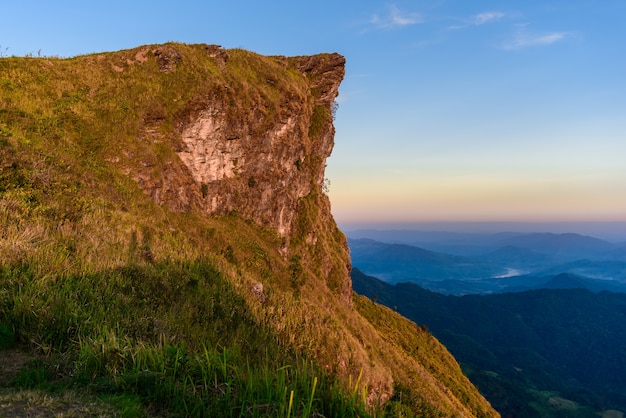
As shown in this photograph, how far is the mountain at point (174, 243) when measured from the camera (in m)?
4.04

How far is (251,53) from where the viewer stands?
42438 millimetres

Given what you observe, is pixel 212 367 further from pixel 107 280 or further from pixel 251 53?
pixel 251 53

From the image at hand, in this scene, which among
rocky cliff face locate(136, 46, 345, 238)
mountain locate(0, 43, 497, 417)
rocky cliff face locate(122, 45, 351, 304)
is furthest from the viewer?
rocky cliff face locate(136, 46, 345, 238)

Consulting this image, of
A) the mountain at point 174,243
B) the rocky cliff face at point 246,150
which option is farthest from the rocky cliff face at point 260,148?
the mountain at point 174,243

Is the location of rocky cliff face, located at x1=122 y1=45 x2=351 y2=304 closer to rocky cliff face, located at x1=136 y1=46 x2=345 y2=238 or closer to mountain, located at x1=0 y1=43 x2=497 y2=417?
rocky cliff face, located at x1=136 y1=46 x2=345 y2=238

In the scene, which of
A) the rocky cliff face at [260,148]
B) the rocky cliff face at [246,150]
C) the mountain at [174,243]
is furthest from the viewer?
the rocky cliff face at [246,150]

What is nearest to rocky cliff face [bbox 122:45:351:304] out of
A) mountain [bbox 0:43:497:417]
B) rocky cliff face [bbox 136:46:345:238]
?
rocky cliff face [bbox 136:46:345:238]

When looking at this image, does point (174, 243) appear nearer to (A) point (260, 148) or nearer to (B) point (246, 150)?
(B) point (246, 150)

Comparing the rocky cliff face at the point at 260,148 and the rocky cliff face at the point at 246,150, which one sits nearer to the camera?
the rocky cliff face at the point at 260,148

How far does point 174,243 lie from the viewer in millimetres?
15367

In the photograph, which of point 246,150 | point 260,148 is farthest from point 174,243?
point 260,148

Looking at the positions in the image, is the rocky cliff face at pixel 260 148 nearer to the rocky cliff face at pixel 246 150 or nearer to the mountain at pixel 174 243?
the rocky cliff face at pixel 246 150

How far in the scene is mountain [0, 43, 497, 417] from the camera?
404cm

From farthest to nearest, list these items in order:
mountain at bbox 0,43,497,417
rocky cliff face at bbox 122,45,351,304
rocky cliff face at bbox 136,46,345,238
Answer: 1. rocky cliff face at bbox 136,46,345,238
2. rocky cliff face at bbox 122,45,351,304
3. mountain at bbox 0,43,497,417
